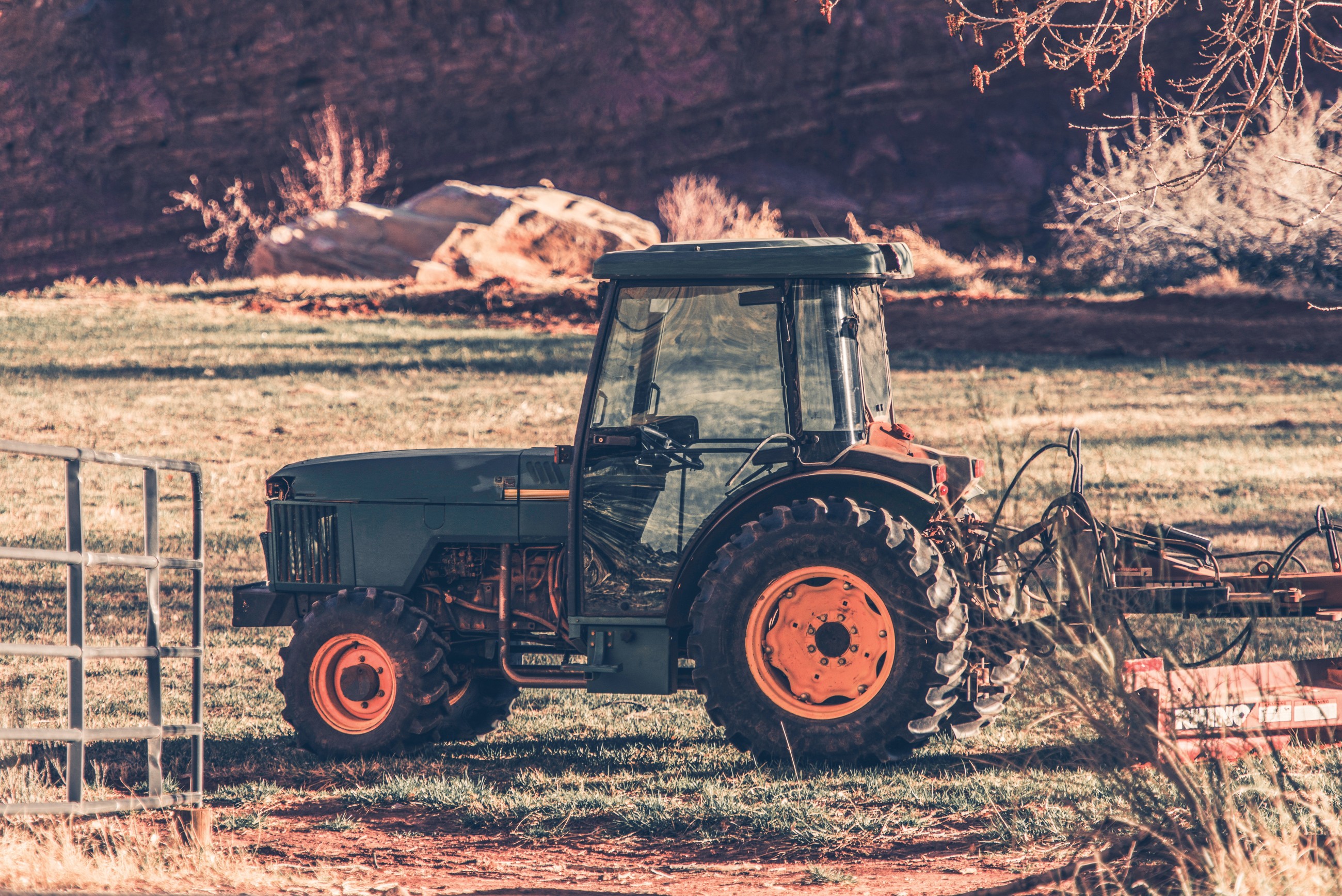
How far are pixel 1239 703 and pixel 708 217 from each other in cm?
4193

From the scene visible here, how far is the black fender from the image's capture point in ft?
21.6

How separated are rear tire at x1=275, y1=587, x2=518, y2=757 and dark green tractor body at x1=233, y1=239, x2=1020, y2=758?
0.01 m

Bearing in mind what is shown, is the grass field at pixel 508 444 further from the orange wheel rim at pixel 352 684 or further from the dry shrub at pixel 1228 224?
the dry shrub at pixel 1228 224

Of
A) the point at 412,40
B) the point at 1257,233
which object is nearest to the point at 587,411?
the point at 1257,233

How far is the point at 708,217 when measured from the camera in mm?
46156

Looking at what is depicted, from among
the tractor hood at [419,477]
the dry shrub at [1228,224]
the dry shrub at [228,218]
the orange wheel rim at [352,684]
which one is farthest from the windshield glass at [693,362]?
the dry shrub at [228,218]

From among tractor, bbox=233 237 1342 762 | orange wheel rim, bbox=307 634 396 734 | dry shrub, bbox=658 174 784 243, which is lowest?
orange wheel rim, bbox=307 634 396 734

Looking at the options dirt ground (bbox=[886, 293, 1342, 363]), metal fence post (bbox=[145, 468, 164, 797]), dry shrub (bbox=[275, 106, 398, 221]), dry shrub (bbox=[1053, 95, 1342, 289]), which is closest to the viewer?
metal fence post (bbox=[145, 468, 164, 797])

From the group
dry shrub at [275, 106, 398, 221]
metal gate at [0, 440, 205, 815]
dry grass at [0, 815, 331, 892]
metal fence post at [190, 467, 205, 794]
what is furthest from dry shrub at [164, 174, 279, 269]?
dry grass at [0, 815, 331, 892]

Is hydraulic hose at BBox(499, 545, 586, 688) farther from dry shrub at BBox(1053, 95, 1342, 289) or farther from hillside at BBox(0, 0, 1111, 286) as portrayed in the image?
hillside at BBox(0, 0, 1111, 286)

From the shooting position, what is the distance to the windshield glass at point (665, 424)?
263 inches

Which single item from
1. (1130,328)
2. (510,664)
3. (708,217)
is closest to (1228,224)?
(1130,328)

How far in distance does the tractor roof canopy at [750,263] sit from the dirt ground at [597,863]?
259cm

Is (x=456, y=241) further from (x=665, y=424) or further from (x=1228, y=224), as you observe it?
(x=665, y=424)
